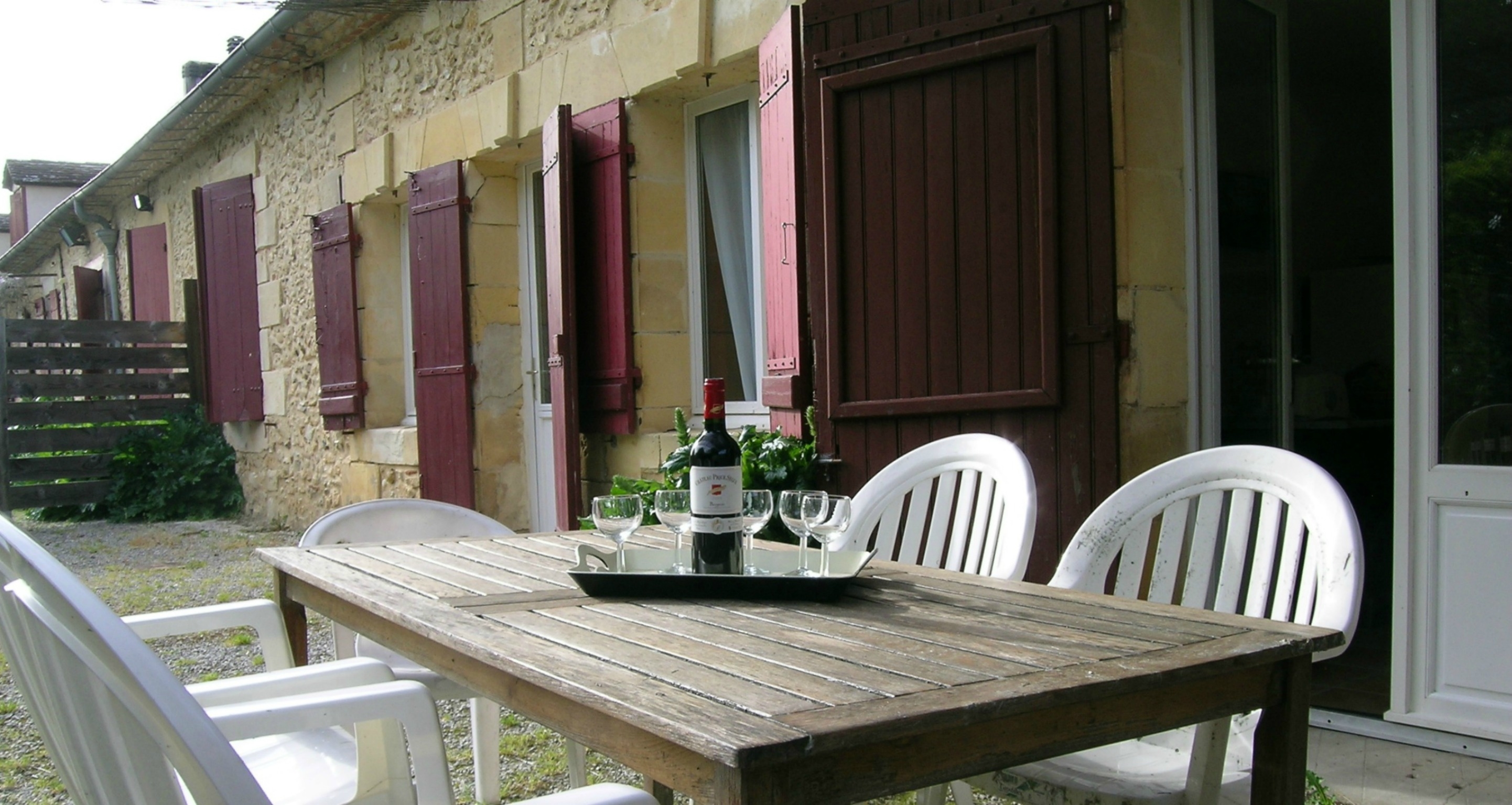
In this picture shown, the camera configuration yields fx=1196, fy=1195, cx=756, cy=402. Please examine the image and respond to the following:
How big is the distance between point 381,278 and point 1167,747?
615 centimetres

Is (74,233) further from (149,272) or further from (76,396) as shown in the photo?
(76,396)

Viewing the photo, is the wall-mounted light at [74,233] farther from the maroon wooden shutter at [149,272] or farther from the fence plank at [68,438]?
the fence plank at [68,438]

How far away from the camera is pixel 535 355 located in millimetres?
6117

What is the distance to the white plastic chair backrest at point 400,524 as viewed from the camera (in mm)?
2654

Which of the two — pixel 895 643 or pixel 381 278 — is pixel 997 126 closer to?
pixel 895 643

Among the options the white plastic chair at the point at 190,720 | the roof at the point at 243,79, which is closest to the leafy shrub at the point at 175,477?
the roof at the point at 243,79

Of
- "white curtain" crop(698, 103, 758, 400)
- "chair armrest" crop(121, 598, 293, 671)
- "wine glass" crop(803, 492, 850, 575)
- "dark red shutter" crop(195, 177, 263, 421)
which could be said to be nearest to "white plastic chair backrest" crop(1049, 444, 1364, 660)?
"wine glass" crop(803, 492, 850, 575)

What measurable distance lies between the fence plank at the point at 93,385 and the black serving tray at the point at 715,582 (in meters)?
9.29

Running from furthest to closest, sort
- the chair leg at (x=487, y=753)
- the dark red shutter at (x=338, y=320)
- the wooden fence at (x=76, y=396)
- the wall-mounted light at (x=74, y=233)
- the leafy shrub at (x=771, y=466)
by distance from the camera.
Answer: the wall-mounted light at (x=74, y=233) < the wooden fence at (x=76, y=396) < the dark red shutter at (x=338, y=320) < the leafy shrub at (x=771, y=466) < the chair leg at (x=487, y=753)

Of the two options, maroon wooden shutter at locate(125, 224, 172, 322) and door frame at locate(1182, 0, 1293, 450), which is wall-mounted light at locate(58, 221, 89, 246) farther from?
door frame at locate(1182, 0, 1293, 450)

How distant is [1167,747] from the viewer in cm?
174

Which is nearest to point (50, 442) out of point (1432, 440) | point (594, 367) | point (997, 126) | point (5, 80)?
point (594, 367)

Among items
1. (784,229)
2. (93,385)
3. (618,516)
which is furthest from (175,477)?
(618,516)

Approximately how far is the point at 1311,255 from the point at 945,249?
330 centimetres
